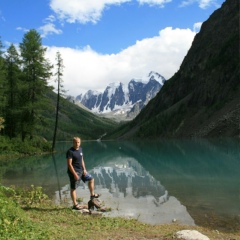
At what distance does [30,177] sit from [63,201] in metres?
11.0

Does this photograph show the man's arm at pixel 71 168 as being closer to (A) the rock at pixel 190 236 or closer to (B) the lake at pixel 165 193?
(B) the lake at pixel 165 193

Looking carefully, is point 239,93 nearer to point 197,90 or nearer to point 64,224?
point 197,90

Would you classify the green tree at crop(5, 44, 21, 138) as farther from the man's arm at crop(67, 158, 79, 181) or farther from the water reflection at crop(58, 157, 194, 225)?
the man's arm at crop(67, 158, 79, 181)

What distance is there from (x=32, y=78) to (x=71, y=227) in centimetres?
4141

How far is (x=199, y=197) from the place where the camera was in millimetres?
19062

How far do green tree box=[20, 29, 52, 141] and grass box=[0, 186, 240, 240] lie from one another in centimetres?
3562

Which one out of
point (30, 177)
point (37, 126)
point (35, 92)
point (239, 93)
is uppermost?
point (239, 93)

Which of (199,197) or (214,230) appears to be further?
(199,197)

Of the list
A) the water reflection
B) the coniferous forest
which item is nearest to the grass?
the water reflection

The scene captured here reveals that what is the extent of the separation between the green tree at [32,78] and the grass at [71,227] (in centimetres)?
3562

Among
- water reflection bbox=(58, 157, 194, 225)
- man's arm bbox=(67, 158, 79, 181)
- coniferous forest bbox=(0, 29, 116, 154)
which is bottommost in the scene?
water reflection bbox=(58, 157, 194, 225)

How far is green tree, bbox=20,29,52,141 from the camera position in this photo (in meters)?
49.8

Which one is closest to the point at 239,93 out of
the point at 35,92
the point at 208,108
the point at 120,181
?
the point at 208,108

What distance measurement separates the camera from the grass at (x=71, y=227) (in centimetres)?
1040
